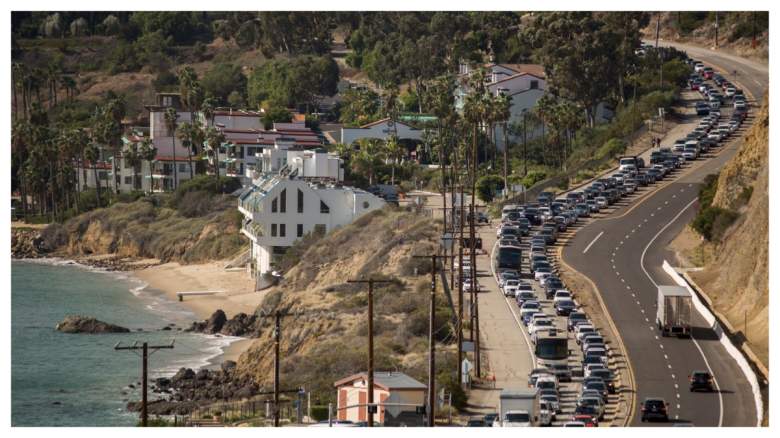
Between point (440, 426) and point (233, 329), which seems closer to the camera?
point (440, 426)

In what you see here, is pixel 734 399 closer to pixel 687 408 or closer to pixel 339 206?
pixel 687 408

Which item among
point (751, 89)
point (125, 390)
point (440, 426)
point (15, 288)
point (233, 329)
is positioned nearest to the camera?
point (440, 426)

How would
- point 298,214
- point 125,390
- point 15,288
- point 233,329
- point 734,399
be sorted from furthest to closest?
point 15,288, point 298,214, point 233,329, point 125,390, point 734,399

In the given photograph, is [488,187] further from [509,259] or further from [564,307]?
[564,307]

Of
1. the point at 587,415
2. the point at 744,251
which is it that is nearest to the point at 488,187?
the point at 744,251

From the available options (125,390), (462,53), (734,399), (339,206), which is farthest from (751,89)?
(734,399)

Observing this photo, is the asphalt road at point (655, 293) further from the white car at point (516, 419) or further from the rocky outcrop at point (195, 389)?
the rocky outcrop at point (195, 389)
